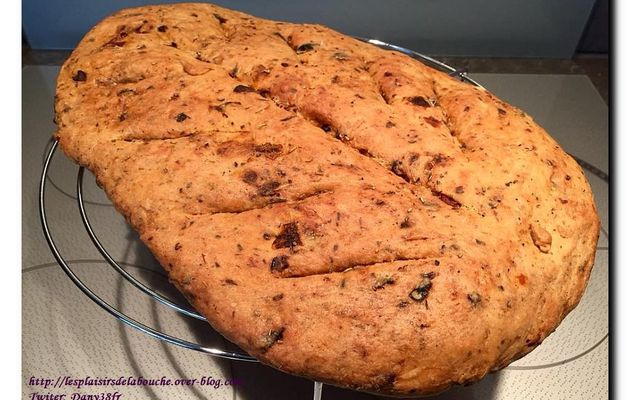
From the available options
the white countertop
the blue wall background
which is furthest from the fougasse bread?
the blue wall background

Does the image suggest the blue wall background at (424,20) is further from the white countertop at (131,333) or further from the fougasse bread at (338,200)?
the fougasse bread at (338,200)

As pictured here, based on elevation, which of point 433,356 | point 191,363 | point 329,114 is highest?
point 329,114

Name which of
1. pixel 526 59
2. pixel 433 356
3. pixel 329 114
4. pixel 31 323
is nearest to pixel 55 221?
pixel 31 323

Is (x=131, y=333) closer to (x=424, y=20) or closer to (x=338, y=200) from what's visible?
(x=338, y=200)

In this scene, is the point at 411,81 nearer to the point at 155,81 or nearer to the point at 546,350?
the point at 155,81

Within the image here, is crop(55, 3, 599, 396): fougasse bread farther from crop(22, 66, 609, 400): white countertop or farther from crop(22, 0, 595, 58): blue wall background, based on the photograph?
crop(22, 0, 595, 58): blue wall background

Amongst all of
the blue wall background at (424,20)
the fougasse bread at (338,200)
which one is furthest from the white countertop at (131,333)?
the blue wall background at (424,20)
